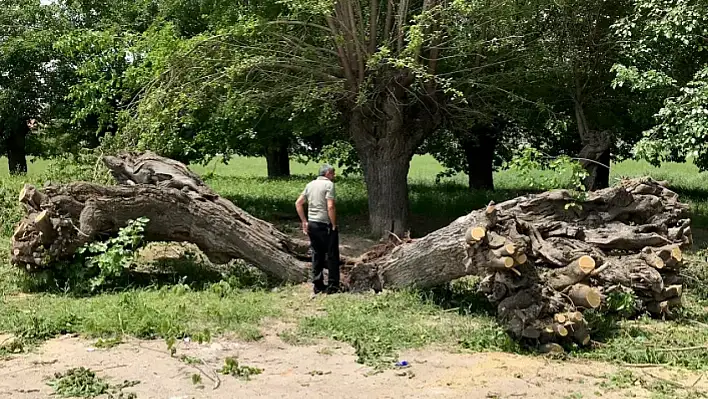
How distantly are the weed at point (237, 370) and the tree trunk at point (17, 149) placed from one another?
22534mm

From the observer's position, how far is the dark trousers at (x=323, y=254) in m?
8.69

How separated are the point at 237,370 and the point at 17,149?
78.7ft

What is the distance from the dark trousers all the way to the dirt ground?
2006 mm

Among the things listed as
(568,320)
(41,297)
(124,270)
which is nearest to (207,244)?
(124,270)

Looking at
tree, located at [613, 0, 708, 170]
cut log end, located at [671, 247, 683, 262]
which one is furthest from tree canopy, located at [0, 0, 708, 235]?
cut log end, located at [671, 247, 683, 262]

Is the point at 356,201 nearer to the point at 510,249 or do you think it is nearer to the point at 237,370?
the point at 510,249

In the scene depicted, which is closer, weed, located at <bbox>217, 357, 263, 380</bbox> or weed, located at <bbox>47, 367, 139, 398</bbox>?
weed, located at <bbox>47, 367, 139, 398</bbox>

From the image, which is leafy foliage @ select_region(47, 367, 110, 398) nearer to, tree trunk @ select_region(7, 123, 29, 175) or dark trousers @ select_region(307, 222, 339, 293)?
dark trousers @ select_region(307, 222, 339, 293)

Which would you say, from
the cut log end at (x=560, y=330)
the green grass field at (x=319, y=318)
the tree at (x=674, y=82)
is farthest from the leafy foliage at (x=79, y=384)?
the tree at (x=674, y=82)

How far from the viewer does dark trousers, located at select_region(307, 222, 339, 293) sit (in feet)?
28.5

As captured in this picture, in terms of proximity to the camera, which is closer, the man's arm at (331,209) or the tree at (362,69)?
the man's arm at (331,209)

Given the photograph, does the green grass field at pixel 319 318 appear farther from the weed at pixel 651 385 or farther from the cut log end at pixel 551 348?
the weed at pixel 651 385

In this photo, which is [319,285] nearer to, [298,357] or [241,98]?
[298,357]

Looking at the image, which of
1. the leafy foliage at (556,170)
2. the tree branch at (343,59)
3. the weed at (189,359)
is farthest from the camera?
the tree branch at (343,59)
